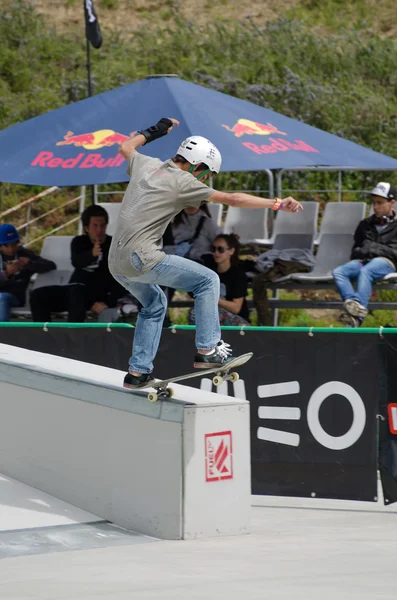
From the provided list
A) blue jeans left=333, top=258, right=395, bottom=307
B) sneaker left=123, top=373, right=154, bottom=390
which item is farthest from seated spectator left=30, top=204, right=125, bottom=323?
sneaker left=123, top=373, right=154, bottom=390

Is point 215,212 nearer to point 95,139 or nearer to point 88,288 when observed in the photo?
point 88,288

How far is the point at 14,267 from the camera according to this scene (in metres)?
12.7

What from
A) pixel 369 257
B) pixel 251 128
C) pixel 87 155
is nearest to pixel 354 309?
pixel 369 257

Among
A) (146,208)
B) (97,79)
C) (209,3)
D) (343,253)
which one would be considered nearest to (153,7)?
(209,3)

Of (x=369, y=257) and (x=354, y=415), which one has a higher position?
(x=369, y=257)

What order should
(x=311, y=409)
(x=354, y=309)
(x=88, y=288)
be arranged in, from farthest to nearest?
(x=88, y=288), (x=354, y=309), (x=311, y=409)

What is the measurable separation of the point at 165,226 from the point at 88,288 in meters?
5.09

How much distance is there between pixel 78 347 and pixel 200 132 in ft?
9.94

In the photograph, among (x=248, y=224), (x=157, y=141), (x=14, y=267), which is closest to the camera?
(x=157, y=141)

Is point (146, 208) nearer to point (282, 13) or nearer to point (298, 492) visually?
point (298, 492)

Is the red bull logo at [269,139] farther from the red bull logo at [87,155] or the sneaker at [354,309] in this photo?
the sneaker at [354,309]

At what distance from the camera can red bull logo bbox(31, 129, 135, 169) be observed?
11.0 m

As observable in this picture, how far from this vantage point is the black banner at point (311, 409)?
7.84m

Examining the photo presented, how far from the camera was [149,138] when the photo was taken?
715 cm
